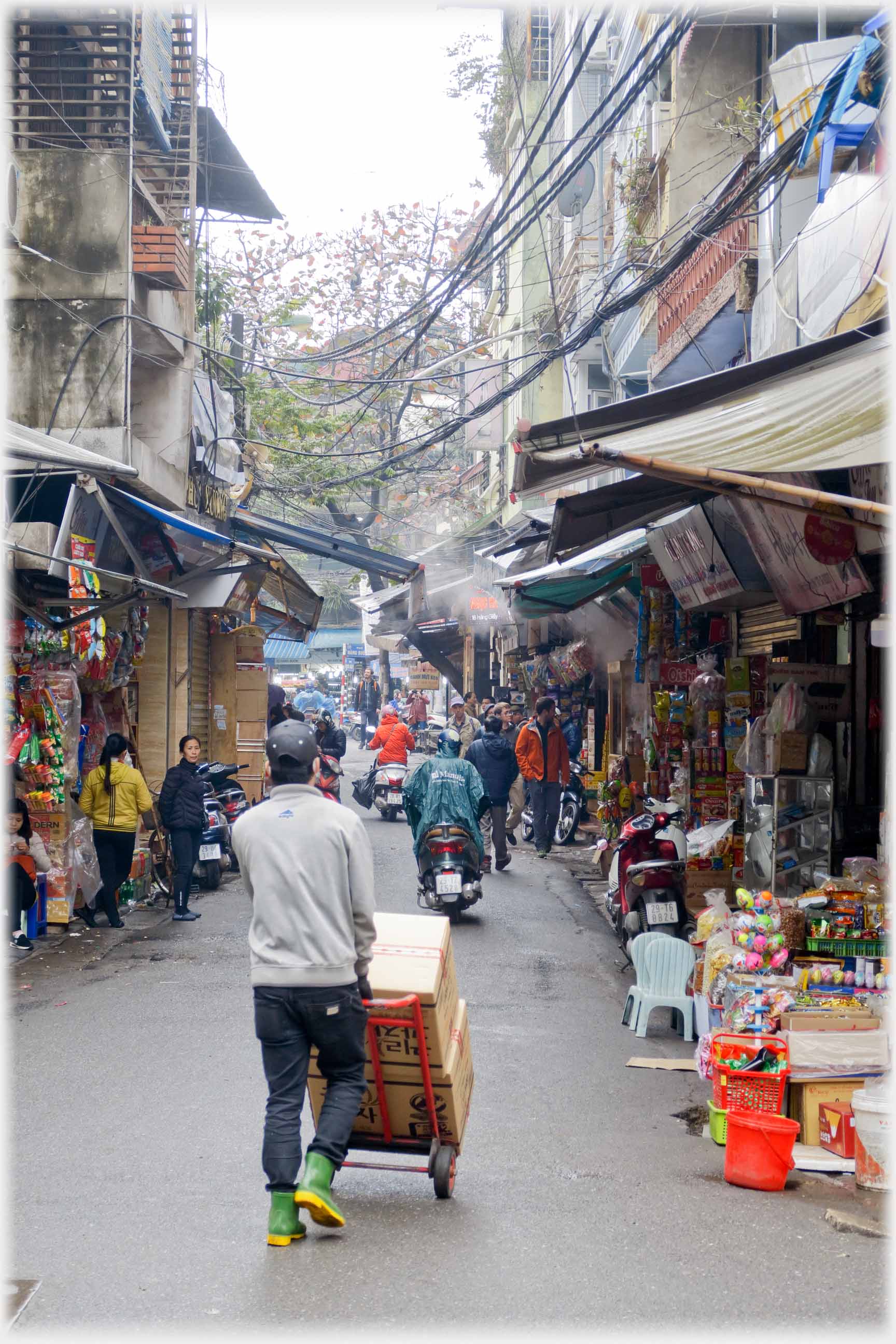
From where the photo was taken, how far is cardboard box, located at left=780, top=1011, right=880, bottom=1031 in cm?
599

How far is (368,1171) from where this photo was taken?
5.43m

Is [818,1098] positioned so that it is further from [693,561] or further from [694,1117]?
[693,561]

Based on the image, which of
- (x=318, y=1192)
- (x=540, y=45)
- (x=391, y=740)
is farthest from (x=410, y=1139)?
(x=540, y=45)

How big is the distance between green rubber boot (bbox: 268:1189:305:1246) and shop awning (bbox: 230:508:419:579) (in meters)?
14.3

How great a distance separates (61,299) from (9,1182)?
938cm

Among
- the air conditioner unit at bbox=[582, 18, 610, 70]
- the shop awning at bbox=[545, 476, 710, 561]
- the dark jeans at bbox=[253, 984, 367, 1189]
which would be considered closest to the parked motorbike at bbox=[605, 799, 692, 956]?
the shop awning at bbox=[545, 476, 710, 561]

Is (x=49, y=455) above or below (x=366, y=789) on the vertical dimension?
above

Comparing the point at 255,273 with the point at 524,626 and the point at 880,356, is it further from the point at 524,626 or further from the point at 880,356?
the point at 880,356

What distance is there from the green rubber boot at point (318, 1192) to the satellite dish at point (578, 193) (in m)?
15.7

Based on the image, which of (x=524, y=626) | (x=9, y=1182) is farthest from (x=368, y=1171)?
(x=524, y=626)

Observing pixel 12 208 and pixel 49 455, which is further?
pixel 12 208

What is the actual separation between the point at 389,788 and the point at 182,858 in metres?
9.10

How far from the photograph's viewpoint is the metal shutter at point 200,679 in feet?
57.3

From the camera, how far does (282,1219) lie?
448 cm
